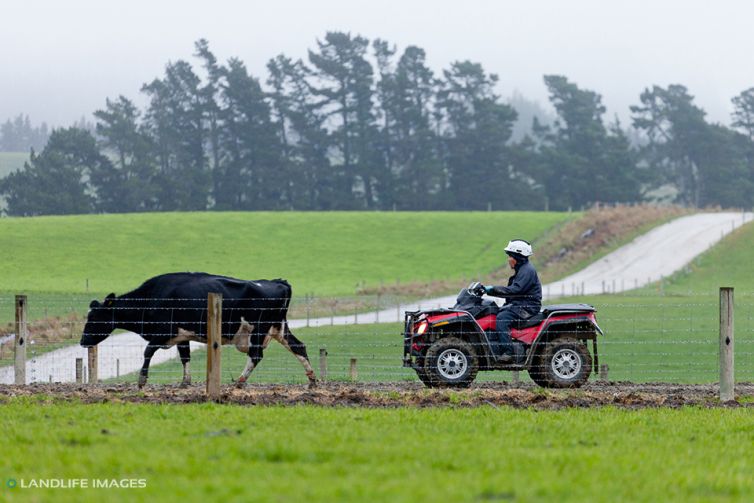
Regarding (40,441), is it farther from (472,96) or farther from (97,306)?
(472,96)

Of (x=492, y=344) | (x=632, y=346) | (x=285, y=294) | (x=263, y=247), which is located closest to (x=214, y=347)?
(x=285, y=294)

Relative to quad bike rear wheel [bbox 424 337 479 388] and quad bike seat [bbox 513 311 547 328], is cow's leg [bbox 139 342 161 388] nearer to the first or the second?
quad bike rear wheel [bbox 424 337 479 388]

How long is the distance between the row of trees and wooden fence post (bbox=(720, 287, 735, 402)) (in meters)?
95.7

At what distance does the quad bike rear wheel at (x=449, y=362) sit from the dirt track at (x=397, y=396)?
0.85ft

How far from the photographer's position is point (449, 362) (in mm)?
17938

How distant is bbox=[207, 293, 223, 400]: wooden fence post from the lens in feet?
50.0

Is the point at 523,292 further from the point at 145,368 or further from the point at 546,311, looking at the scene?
the point at 145,368

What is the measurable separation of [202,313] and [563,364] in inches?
226

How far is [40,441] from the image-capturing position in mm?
10914

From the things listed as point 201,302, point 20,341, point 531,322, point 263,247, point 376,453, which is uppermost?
point 263,247

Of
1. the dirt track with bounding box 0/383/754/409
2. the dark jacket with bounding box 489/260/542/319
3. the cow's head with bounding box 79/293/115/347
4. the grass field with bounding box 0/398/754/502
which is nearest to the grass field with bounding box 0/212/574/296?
the cow's head with bounding box 79/293/115/347

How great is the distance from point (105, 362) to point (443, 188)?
83.4 metres

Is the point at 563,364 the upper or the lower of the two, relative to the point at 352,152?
lower

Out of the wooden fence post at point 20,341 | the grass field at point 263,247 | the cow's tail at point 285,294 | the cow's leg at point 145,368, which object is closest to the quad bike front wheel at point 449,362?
the cow's tail at point 285,294
